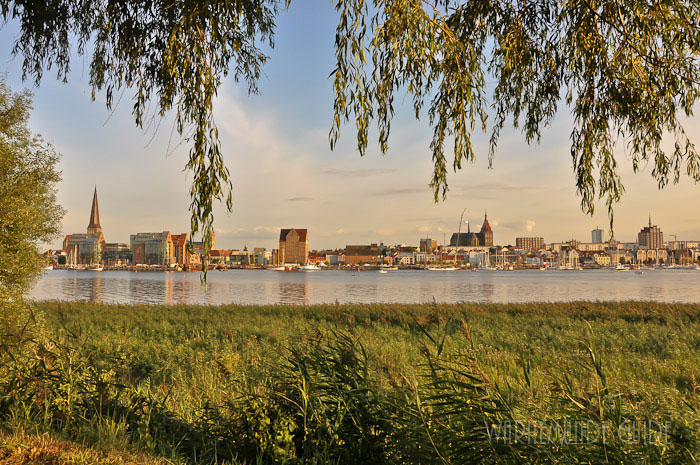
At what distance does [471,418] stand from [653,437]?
1.08m

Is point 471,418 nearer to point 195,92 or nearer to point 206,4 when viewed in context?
point 195,92

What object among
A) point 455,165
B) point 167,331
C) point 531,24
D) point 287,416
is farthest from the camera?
point 167,331

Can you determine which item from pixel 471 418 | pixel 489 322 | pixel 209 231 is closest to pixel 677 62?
pixel 471 418

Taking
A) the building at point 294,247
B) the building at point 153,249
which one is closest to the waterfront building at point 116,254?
the building at point 153,249

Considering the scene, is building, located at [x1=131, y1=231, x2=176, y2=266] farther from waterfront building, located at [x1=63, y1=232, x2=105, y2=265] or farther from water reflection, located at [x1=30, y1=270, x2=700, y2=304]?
water reflection, located at [x1=30, y1=270, x2=700, y2=304]

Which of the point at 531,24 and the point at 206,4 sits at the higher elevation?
the point at 531,24

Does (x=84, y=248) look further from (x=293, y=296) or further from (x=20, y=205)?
(x=20, y=205)

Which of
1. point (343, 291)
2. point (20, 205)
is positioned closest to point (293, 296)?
point (343, 291)

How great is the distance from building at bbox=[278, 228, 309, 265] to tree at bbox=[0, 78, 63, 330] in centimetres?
18144

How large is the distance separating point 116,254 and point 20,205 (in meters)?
206

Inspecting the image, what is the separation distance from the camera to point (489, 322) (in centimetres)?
1517

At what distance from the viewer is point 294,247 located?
19062 cm

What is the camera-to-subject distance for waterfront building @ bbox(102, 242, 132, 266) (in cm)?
18325

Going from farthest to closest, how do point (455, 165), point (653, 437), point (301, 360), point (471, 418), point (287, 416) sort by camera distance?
point (301, 360) < point (287, 416) < point (455, 165) < point (471, 418) < point (653, 437)
